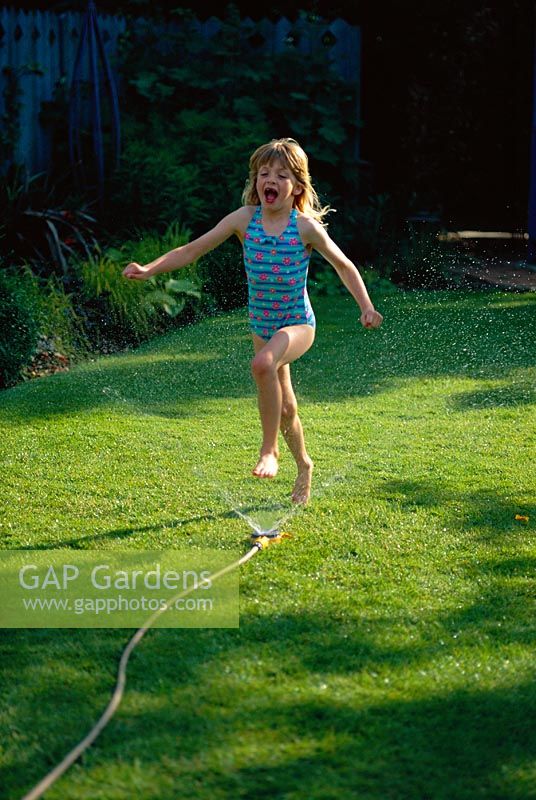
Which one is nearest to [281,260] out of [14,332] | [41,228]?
[14,332]

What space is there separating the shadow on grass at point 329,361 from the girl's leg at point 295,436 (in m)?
1.41

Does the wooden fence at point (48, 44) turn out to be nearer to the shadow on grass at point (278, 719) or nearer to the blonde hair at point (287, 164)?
the blonde hair at point (287, 164)

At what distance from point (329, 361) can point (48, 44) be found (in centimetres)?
423

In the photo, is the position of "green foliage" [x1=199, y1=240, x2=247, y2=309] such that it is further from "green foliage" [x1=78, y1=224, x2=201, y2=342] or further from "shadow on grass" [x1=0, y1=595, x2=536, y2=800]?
"shadow on grass" [x1=0, y1=595, x2=536, y2=800]

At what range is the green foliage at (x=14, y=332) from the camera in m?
5.89

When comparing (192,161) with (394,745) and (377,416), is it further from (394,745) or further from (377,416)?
(394,745)

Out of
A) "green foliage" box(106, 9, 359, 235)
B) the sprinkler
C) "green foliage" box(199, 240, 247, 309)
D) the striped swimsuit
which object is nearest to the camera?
the sprinkler

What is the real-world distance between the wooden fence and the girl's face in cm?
532

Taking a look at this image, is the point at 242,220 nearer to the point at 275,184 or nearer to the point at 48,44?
the point at 275,184

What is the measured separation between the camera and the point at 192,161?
9.25m

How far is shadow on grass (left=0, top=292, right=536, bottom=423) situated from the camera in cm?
557

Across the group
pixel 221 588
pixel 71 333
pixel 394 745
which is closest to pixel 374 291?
pixel 71 333

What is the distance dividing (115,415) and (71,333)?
1.59 meters

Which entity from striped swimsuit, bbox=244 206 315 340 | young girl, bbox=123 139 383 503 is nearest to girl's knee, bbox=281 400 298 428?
young girl, bbox=123 139 383 503
